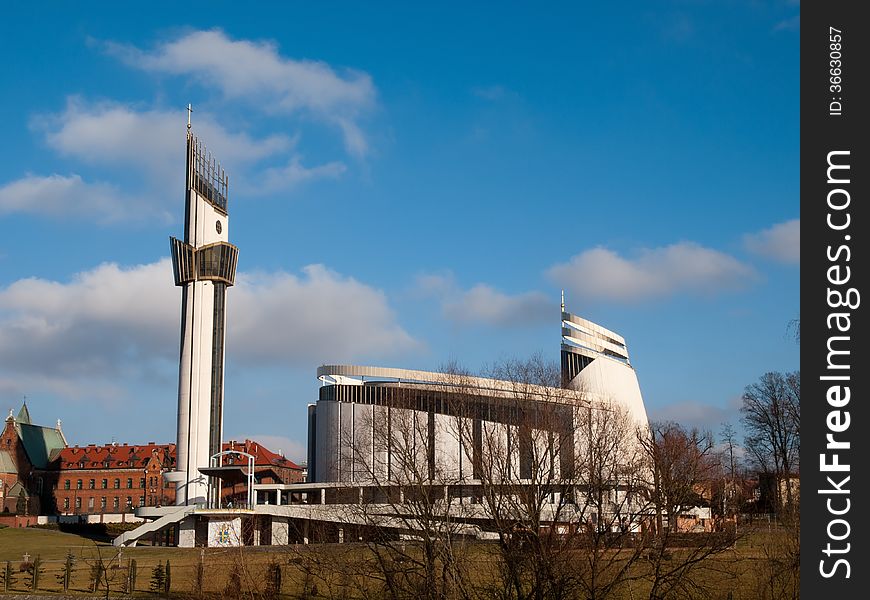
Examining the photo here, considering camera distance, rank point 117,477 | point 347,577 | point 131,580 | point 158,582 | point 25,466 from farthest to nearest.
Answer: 1. point 25,466
2. point 117,477
3. point 158,582
4. point 131,580
5. point 347,577

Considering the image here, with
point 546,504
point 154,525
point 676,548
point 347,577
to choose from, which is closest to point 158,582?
point 347,577

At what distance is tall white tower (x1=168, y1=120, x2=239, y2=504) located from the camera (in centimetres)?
6988

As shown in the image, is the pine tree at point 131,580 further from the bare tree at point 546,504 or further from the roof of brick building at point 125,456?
the roof of brick building at point 125,456

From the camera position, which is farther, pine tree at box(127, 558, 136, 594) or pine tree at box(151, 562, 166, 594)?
pine tree at box(151, 562, 166, 594)

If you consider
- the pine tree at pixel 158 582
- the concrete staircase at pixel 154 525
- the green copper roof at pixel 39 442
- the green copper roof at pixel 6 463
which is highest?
the green copper roof at pixel 39 442

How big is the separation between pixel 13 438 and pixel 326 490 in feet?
163

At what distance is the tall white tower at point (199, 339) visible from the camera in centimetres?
6988

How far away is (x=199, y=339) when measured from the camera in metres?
71.1

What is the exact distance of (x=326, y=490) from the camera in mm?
68500

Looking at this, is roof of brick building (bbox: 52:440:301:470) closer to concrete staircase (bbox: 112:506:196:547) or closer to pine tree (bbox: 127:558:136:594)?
concrete staircase (bbox: 112:506:196:547)

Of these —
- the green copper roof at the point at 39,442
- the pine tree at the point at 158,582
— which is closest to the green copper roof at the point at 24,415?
the green copper roof at the point at 39,442

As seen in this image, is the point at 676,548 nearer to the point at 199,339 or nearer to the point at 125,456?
the point at 199,339

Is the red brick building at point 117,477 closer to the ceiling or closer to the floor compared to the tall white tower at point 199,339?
closer to the floor

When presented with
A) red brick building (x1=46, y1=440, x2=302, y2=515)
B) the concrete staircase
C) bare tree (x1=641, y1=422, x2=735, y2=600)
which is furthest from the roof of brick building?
bare tree (x1=641, y1=422, x2=735, y2=600)
